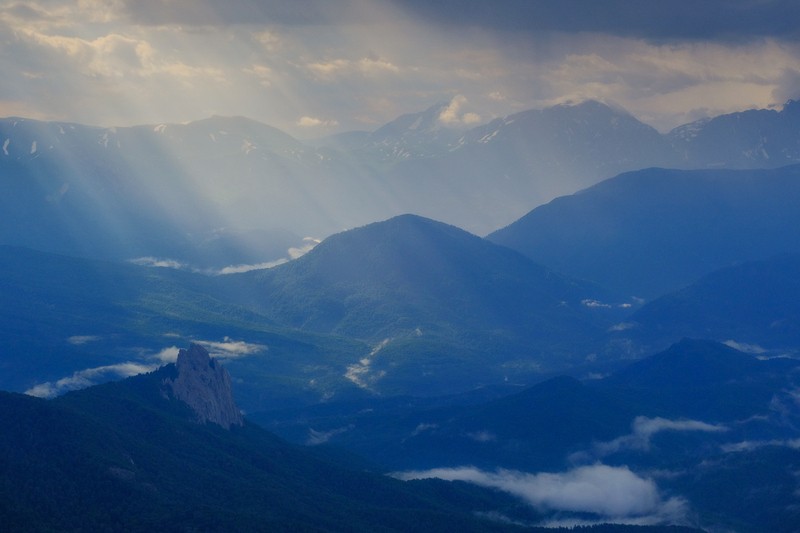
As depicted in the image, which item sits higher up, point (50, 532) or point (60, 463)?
point (60, 463)

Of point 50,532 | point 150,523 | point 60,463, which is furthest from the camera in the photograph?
point 60,463

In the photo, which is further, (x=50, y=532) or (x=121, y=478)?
(x=121, y=478)

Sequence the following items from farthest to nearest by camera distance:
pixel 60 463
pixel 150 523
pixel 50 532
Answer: pixel 60 463, pixel 150 523, pixel 50 532

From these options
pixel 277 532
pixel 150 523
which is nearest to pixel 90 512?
pixel 150 523

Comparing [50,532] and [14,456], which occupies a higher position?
[14,456]

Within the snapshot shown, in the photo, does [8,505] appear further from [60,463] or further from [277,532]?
[277,532]

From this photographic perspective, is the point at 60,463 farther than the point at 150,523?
Yes

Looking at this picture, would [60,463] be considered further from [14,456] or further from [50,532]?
[50,532]

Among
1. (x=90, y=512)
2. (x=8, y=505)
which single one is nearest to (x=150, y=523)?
(x=90, y=512)
